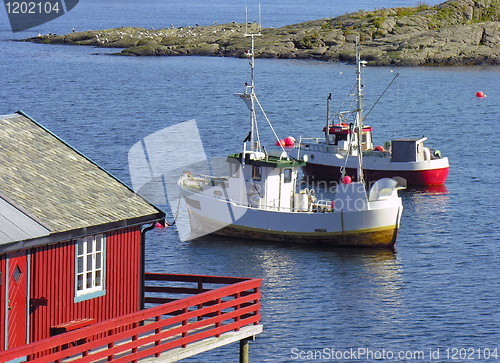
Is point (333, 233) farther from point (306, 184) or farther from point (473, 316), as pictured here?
point (306, 184)

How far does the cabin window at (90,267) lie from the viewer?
2384 centimetres

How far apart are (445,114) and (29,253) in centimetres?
8191

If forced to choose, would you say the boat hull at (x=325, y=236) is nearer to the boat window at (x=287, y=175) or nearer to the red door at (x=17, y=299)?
the boat window at (x=287, y=175)

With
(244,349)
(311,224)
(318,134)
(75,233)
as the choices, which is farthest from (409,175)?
(75,233)

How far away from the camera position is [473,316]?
39.5 meters

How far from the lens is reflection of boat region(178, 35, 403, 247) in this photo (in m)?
49.2

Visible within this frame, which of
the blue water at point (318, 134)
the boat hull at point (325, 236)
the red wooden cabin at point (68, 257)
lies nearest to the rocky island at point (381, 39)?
the blue water at point (318, 134)

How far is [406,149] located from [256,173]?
17544 millimetres

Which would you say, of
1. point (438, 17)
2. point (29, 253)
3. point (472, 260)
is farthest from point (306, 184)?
point (438, 17)

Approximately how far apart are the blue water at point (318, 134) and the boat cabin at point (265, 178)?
218cm

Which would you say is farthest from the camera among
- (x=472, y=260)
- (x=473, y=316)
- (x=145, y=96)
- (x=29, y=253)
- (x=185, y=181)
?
(x=145, y=96)

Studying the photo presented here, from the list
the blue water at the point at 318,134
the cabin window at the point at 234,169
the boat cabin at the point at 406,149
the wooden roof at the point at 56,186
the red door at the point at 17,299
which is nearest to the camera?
the red door at the point at 17,299

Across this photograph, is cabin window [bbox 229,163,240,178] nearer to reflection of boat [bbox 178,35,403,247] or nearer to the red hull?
reflection of boat [bbox 178,35,403,247]

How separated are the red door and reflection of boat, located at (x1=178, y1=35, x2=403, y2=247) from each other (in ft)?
88.0
